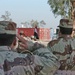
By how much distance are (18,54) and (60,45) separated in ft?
8.16

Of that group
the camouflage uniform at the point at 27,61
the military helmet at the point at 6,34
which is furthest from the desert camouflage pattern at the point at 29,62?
the military helmet at the point at 6,34

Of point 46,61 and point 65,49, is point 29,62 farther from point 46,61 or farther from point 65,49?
point 65,49

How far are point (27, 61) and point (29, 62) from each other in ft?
0.07

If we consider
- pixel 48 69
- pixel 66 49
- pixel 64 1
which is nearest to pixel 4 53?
pixel 48 69

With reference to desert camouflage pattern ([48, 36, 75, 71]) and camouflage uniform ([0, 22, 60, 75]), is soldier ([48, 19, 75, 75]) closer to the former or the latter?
desert camouflage pattern ([48, 36, 75, 71])

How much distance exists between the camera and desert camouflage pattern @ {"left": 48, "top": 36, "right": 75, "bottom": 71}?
6.60m


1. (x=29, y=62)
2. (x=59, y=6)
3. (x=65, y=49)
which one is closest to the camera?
(x=29, y=62)

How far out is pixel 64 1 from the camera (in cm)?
6281

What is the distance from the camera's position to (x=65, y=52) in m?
6.65

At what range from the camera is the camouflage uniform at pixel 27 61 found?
4145 millimetres

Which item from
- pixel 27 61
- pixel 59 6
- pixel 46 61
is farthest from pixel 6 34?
pixel 59 6

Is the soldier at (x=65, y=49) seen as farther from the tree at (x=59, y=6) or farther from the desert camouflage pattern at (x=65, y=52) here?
the tree at (x=59, y=6)

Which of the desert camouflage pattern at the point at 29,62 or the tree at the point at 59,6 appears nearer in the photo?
the desert camouflage pattern at the point at 29,62

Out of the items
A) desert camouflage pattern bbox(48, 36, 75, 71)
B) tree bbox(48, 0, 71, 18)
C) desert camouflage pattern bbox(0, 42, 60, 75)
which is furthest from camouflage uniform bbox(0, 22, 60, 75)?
tree bbox(48, 0, 71, 18)
